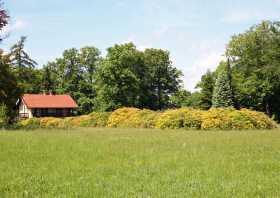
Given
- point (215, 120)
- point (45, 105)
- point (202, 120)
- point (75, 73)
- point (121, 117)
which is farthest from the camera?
point (75, 73)

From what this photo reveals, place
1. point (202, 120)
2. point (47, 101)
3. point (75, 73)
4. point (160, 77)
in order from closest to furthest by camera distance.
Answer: point (202, 120)
point (47, 101)
point (160, 77)
point (75, 73)

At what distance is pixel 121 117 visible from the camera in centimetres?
5094

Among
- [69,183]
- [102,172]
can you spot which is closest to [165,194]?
[69,183]

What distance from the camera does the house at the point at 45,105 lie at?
87.8 m

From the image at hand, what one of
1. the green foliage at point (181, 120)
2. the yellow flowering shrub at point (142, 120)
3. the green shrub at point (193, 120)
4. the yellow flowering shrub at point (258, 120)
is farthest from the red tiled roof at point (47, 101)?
the yellow flowering shrub at point (258, 120)

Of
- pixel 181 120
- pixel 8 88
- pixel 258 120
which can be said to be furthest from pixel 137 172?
pixel 8 88

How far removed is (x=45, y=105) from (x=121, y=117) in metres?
40.4

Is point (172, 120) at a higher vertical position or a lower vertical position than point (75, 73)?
lower

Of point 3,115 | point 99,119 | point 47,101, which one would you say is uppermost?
point 47,101

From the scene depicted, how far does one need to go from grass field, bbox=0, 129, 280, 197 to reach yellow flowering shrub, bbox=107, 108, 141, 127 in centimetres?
2989

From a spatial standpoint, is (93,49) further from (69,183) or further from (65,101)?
(69,183)

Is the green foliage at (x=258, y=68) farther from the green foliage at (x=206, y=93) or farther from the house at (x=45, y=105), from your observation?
the house at (x=45, y=105)

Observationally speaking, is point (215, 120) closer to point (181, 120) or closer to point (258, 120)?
point (181, 120)

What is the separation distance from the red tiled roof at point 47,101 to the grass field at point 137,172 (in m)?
69.1
